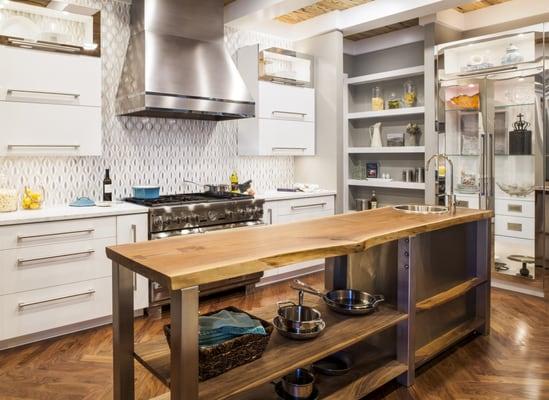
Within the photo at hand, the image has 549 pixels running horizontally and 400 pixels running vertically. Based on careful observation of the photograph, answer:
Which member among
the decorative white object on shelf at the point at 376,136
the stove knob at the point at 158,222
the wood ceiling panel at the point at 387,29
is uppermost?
the wood ceiling panel at the point at 387,29

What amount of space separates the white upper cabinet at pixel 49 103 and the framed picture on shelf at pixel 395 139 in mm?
3777

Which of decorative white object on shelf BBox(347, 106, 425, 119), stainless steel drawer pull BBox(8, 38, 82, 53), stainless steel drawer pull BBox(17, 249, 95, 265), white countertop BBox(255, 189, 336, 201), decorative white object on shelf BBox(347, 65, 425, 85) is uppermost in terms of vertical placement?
decorative white object on shelf BBox(347, 65, 425, 85)

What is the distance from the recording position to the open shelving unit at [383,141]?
5.64 m

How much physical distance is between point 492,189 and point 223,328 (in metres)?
3.46

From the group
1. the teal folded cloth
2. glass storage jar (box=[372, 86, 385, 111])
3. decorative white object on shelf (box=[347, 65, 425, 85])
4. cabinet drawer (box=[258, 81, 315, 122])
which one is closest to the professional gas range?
cabinet drawer (box=[258, 81, 315, 122])

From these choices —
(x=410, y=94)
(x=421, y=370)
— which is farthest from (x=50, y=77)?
(x=410, y=94)

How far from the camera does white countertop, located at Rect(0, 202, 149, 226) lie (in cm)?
298

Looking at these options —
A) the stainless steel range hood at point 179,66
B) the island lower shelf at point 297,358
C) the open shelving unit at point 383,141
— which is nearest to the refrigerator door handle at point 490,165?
the open shelving unit at point 383,141

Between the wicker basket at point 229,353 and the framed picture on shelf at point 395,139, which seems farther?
the framed picture on shelf at point 395,139

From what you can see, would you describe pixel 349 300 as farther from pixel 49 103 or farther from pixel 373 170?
pixel 373 170

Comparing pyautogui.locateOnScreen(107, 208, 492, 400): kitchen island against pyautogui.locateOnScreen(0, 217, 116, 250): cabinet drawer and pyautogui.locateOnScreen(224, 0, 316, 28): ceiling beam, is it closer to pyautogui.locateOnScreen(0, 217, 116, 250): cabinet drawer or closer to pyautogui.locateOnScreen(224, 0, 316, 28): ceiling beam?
pyautogui.locateOnScreen(0, 217, 116, 250): cabinet drawer

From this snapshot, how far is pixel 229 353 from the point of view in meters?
1.80

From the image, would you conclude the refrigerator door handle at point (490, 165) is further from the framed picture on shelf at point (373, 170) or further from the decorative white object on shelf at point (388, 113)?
the framed picture on shelf at point (373, 170)

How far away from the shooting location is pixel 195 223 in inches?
150
